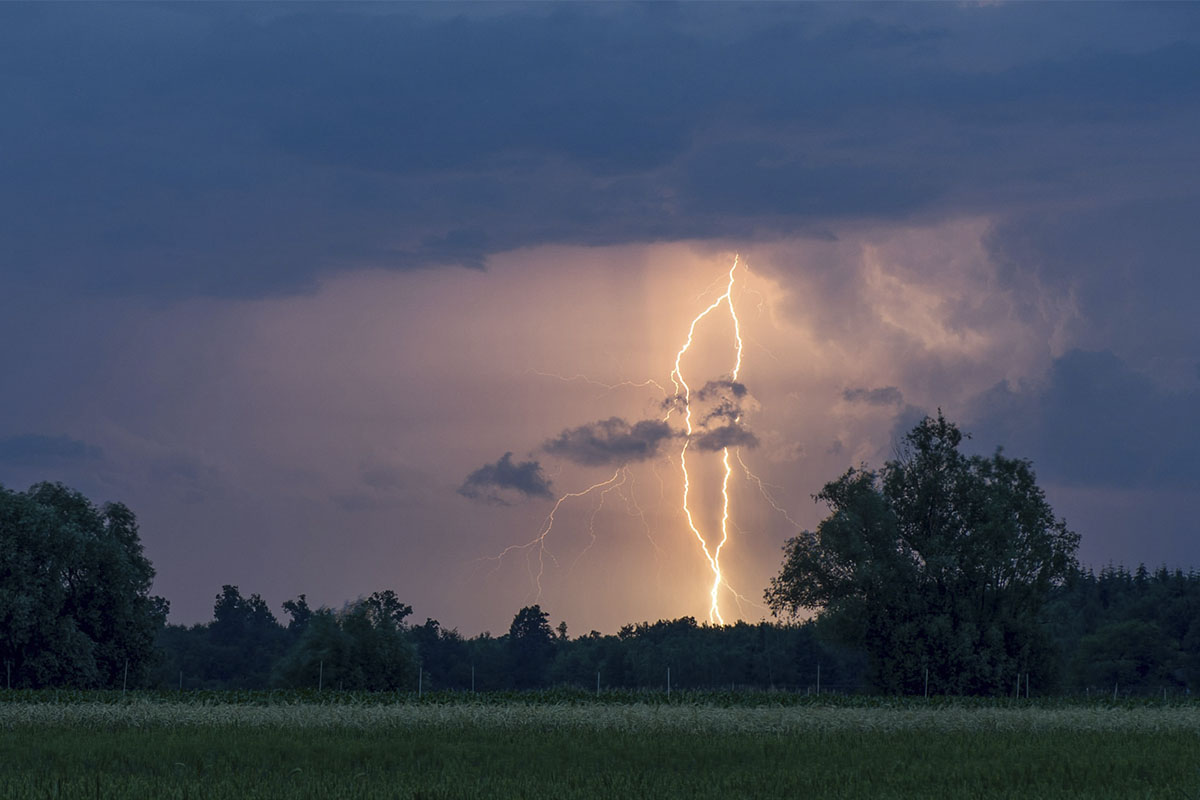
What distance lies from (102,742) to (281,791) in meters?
11.6

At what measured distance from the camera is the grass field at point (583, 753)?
21.2 m

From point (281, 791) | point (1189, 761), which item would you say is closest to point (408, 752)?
point (281, 791)

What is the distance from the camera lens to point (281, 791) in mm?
20219

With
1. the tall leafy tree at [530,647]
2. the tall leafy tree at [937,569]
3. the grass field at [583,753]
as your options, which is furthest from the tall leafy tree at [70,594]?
the tall leafy tree at [530,647]

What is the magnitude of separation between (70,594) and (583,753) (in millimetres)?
48972

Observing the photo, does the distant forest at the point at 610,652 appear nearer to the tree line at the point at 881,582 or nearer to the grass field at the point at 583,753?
the tree line at the point at 881,582

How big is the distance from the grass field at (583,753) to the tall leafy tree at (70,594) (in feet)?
80.9

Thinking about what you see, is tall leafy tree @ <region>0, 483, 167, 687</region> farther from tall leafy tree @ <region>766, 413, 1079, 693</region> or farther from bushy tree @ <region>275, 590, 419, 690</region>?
tall leafy tree @ <region>766, 413, 1079, 693</region>

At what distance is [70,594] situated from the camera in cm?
6869

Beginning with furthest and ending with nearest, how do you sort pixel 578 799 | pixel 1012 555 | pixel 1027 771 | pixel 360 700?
1. pixel 1012 555
2. pixel 360 700
3. pixel 1027 771
4. pixel 578 799

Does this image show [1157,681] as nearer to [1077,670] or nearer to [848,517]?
[1077,670]

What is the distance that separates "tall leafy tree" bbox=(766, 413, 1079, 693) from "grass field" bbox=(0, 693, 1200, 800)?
2295cm

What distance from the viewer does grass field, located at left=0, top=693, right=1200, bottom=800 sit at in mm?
21234

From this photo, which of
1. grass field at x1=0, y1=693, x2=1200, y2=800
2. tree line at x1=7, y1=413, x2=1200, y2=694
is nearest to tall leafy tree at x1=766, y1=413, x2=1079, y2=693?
tree line at x1=7, y1=413, x2=1200, y2=694
